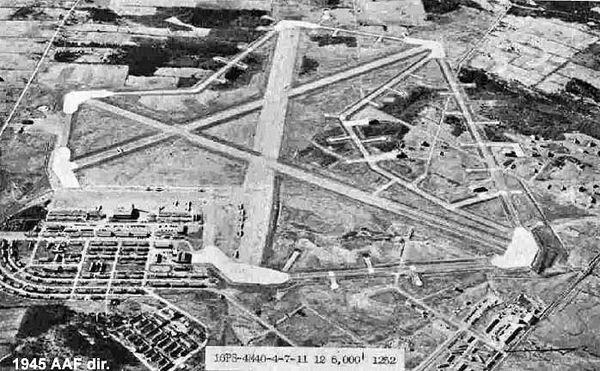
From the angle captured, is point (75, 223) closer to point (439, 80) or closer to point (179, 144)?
point (179, 144)

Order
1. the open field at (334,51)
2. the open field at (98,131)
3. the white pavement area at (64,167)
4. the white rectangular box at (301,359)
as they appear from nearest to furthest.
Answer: the white rectangular box at (301,359) < the white pavement area at (64,167) < the open field at (98,131) < the open field at (334,51)

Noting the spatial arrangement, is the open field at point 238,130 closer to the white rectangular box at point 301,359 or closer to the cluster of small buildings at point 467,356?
the white rectangular box at point 301,359

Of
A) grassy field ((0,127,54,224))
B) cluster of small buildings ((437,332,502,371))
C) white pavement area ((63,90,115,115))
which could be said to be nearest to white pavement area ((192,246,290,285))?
cluster of small buildings ((437,332,502,371))

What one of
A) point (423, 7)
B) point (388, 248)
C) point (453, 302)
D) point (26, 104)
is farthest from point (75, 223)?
point (423, 7)

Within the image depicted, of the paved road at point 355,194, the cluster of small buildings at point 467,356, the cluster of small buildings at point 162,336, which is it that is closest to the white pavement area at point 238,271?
the cluster of small buildings at point 162,336

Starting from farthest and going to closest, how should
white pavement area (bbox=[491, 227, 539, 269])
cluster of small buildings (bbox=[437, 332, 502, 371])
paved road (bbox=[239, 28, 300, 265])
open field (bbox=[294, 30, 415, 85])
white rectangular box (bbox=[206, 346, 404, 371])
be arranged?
open field (bbox=[294, 30, 415, 85])
paved road (bbox=[239, 28, 300, 265])
white pavement area (bbox=[491, 227, 539, 269])
cluster of small buildings (bbox=[437, 332, 502, 371])
white rectangular box (bbox=[206, 346, 404, 371])

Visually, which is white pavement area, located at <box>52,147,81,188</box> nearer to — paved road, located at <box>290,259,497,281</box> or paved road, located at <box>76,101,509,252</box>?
paved road, located at <box>76,101,509,252</box>

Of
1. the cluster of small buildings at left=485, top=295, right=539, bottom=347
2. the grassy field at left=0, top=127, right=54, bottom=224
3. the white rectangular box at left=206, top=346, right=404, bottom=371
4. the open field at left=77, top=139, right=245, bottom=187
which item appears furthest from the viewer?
the open field at left=77, top=139, right=245, bottom=187
